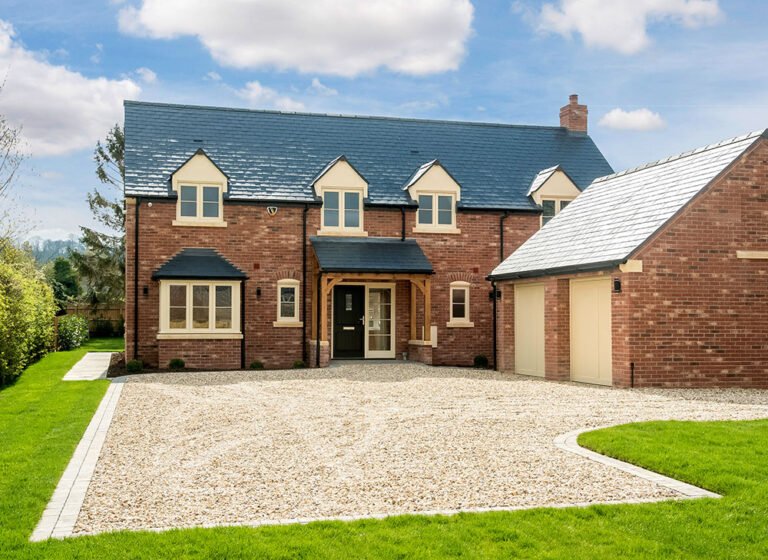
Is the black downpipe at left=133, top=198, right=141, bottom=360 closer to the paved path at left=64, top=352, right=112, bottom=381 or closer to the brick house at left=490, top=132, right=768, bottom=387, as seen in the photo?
the paved path at left=64, top=352, right=112, bottom=381

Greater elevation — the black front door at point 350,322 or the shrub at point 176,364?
the black front door at point 350,322

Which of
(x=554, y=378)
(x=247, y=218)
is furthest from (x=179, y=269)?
(x=554, y=378)

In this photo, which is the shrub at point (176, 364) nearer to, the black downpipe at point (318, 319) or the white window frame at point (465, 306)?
the black downpipe at point (318, 319)

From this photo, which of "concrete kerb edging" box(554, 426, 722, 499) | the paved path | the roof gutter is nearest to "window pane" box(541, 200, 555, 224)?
the roof gutter

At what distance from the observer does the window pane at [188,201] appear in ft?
78.2

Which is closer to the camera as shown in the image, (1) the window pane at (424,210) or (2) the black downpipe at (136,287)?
(2) the black downpipe at (136,287)

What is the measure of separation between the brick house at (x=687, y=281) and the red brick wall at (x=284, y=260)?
7.17 m

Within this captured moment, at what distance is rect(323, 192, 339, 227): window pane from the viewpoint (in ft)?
81.3

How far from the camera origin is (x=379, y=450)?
384 inches

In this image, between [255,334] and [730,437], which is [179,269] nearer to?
[255,334]

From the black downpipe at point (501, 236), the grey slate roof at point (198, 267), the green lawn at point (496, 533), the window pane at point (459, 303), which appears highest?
the black downpipe at point (501, 236)

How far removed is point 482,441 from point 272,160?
1699 centimetres

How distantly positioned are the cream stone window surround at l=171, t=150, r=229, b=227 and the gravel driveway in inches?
286

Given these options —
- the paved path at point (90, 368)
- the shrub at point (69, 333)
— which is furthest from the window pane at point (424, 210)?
Answer: the shrub at point (69, 333)
